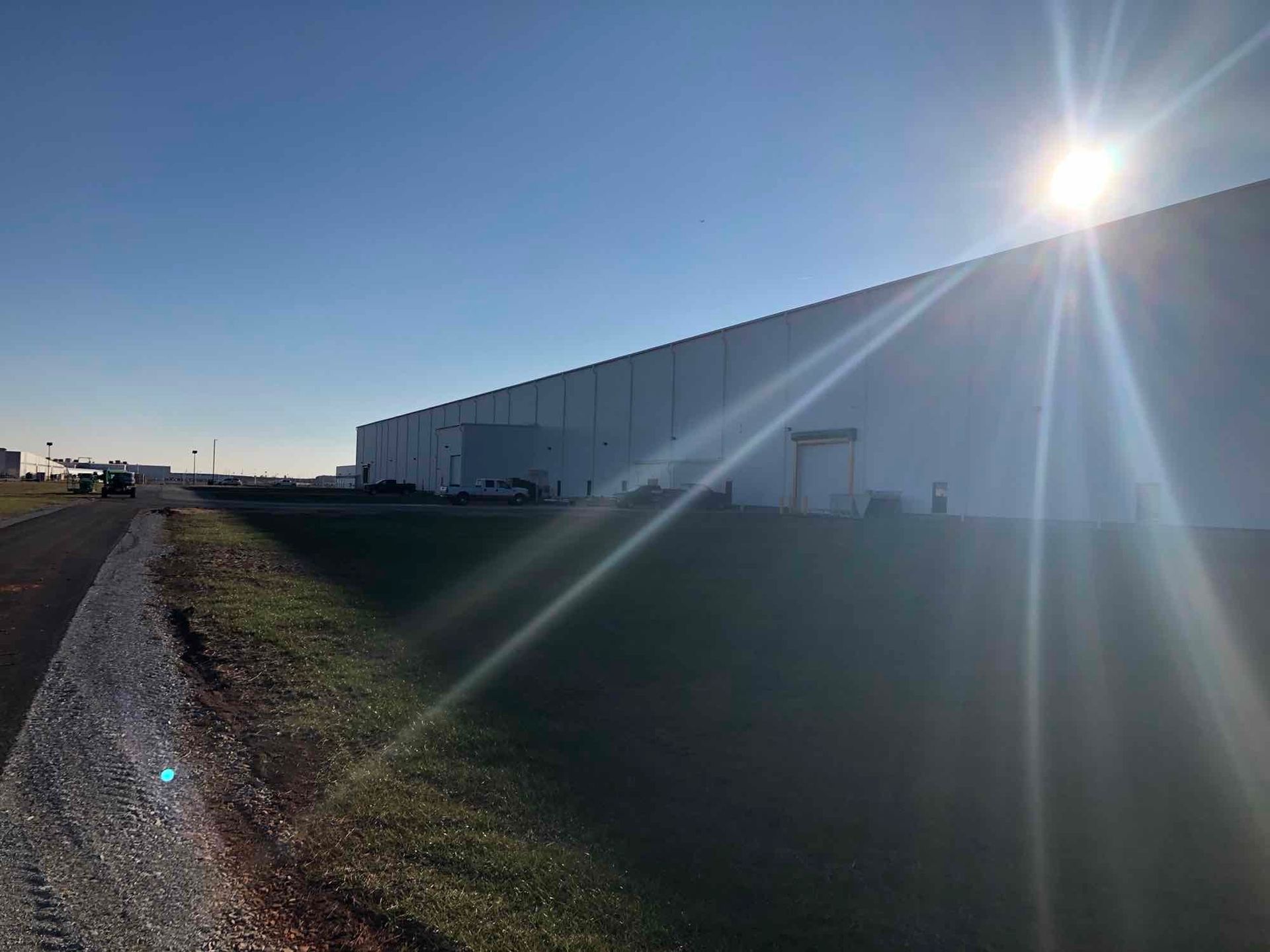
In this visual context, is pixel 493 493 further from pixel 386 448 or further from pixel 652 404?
pixel 386 448

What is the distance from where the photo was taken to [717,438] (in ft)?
157

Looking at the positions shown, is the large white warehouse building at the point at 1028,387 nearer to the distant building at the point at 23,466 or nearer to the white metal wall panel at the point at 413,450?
the white metal wall panel at the point at 413,450

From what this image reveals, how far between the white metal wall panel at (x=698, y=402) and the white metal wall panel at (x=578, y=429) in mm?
11140

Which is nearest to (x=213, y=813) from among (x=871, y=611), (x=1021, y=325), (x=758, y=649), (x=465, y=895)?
(x=465, y=895)

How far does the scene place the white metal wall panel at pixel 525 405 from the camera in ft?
236

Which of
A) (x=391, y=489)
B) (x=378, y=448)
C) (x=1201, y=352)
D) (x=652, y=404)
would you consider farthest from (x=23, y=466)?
(x=1201, y=352)

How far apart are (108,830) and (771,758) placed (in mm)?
4563

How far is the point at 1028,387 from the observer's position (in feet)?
98.5

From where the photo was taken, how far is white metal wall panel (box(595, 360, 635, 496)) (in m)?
57.4

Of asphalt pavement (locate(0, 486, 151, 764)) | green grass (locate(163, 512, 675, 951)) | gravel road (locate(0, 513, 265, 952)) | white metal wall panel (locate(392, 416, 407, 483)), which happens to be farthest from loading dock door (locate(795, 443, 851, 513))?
white metal wall panel (locate(392, 416, 407, 483))

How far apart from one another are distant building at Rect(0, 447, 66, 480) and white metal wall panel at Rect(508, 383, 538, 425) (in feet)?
338

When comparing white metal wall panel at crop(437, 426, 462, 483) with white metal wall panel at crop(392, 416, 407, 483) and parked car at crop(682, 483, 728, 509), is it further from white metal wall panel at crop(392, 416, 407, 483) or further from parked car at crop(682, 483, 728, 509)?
parked car at crop(682, 483, 728, 509)

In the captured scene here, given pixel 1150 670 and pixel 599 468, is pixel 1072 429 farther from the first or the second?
pixel 599 468

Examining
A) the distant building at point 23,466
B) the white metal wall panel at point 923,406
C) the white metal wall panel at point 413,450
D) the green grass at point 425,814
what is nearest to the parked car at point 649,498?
the white metal wall panel at point 923,406
